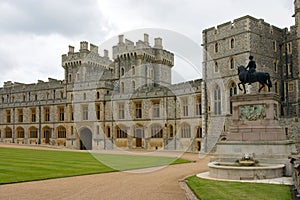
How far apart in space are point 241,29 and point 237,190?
20.5 m

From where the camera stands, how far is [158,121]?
127 ft

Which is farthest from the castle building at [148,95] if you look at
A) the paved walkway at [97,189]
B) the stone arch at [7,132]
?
the paved walkway at [97,189]

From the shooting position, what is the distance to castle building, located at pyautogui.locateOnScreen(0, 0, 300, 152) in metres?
29.3

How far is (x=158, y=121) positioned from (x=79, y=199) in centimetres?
2896

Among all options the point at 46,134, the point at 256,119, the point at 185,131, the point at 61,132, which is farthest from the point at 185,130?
the point at 46,134

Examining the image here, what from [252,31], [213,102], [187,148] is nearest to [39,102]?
[187,148]

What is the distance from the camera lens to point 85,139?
45188 mm

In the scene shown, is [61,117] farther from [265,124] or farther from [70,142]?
[265,124]

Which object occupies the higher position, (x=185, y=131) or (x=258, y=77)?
(x=258, y=77)

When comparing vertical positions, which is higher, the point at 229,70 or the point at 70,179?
the point at 229,70

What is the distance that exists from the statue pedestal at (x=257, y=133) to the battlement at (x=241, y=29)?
1297cm

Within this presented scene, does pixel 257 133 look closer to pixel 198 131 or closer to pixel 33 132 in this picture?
pixel 198 131

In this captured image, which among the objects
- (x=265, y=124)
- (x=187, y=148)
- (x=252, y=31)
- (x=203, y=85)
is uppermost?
(x=252, y=31)

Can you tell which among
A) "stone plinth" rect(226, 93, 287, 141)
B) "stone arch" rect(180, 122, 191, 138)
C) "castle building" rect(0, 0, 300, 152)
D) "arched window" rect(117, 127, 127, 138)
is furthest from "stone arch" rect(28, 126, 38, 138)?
"stone plinth" rect(226, 93, 287, 141)
